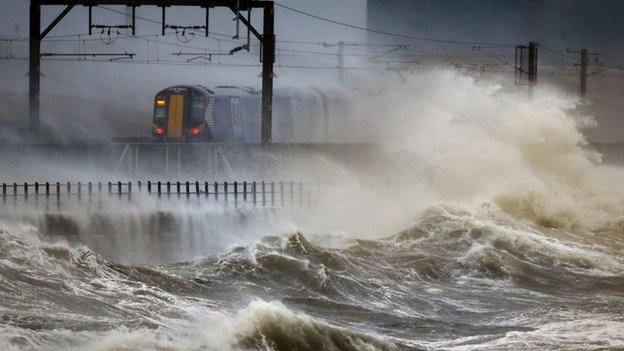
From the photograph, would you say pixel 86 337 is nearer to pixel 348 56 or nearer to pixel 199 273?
pixel 199 273

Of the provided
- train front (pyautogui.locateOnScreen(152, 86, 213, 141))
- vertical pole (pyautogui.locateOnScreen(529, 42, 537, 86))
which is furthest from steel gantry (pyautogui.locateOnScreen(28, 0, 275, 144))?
vertical pole (pyautogui.locateOnScreen(529, 42, 537, 86))

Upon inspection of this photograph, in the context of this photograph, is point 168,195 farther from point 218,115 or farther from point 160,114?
point 160,114

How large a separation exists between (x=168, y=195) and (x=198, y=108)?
13.4 m

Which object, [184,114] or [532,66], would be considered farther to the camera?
[184,114]

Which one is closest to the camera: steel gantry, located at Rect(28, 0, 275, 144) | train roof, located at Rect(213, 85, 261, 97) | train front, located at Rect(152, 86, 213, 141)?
steel gantry, located at Rect(28, 0, 275, 144)

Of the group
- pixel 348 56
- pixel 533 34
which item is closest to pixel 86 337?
pixel 348 56

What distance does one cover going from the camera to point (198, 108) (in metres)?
36.1

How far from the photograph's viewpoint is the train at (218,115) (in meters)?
36.1

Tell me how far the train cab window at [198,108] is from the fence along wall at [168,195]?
8.54 metres

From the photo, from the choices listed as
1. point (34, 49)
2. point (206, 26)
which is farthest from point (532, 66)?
point (34, 49)

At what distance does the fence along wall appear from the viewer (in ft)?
70.1

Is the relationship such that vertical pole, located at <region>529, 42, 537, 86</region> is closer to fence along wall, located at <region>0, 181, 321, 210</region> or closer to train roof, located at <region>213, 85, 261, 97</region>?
train roof, located at <region>213, 85, 261, 97</region>

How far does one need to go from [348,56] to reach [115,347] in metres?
45.4

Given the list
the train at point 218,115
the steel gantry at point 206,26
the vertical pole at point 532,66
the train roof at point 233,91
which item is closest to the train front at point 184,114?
the train at point 218,115
